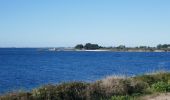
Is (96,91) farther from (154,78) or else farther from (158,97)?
(154,78)

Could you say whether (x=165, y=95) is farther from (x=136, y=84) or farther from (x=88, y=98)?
(x=88, y=98)

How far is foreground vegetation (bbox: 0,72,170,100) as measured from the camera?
14.3m

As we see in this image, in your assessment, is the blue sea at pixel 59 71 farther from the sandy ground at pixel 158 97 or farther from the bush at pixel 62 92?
the sandy ground at pixel 158 97

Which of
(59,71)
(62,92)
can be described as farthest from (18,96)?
(59,71)

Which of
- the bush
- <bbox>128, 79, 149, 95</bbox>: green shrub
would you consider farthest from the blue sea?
<bbox>128, 79, 149, 95</bbox>: green shrub

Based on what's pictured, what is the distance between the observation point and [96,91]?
51.4 ft

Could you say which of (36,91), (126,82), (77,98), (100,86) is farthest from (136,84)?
(36,91)

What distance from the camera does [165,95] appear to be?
52.3ft

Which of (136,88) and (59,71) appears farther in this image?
(59,71)

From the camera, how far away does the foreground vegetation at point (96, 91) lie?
14.3m

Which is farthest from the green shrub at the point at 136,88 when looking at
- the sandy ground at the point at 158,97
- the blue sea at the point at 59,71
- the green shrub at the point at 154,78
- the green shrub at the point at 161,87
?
the blue sea at the point at 59,71

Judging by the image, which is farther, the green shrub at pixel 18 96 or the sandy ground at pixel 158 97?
the sandy ground at pixel 158 97

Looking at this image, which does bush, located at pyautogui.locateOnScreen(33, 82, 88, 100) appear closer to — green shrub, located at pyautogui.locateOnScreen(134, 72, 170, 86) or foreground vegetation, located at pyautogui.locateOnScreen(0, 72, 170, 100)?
foreground vegetation, located at pyautogui.locateOnScreen(0, 72, 170, 100)

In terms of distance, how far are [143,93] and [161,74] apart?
15.3 feet
